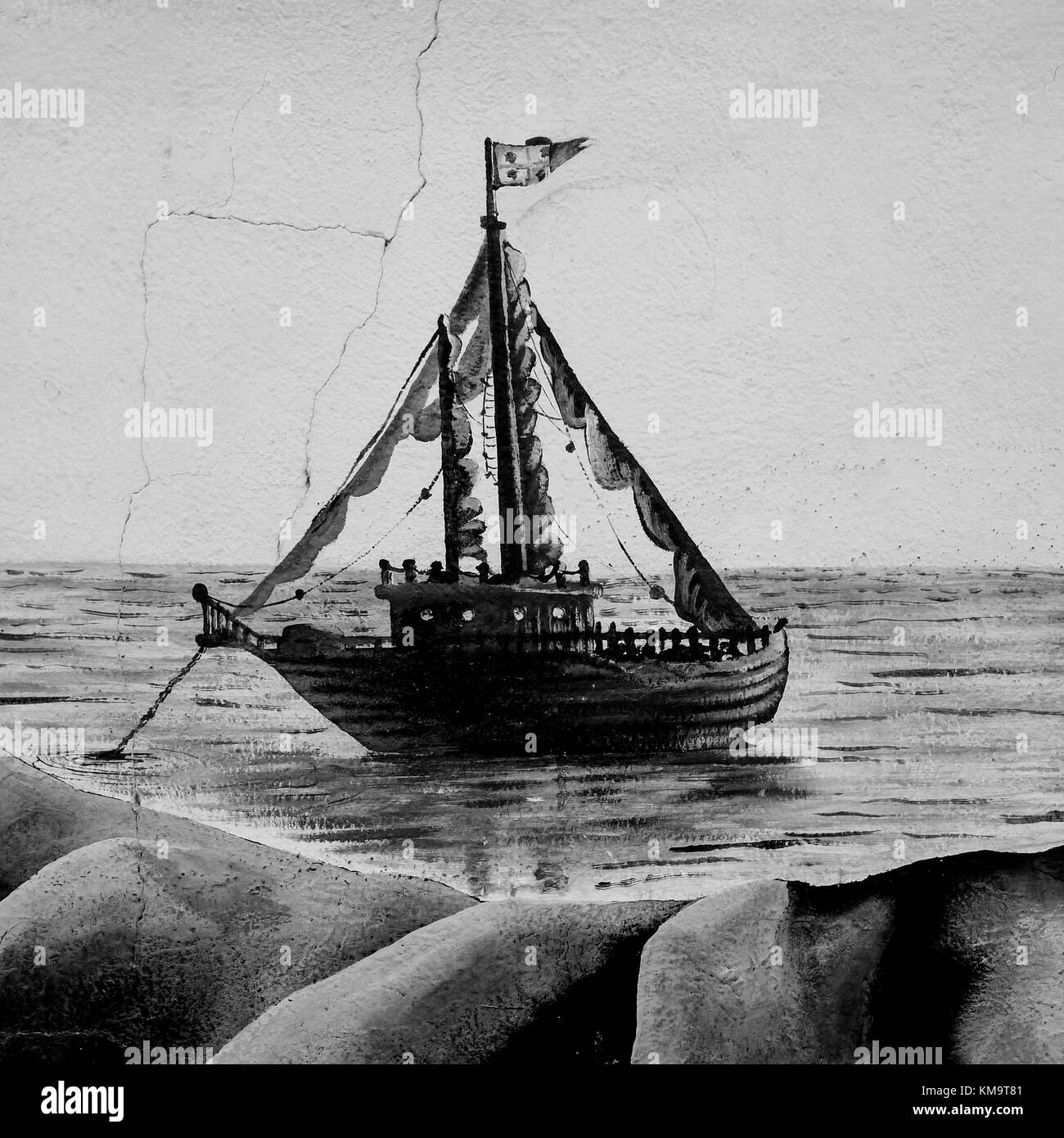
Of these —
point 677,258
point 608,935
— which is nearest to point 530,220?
point 677,258

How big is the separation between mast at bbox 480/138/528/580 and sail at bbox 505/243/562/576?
14 mm

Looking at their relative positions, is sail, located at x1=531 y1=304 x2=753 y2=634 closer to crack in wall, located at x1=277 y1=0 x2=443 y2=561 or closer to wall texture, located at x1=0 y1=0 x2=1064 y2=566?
wall texture, located at x1=0 y1=0 x2=1064 y2=566

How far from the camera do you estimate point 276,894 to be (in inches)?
102

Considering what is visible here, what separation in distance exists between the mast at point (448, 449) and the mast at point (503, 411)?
100 mm

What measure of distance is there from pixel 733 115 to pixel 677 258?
1.11 feet

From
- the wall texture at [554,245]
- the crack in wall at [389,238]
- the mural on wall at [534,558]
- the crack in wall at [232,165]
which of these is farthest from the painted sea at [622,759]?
the crack in wall at [232,165]

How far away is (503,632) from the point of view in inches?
104

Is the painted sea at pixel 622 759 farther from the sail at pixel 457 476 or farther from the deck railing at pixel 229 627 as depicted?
the sail at pixel 457 476

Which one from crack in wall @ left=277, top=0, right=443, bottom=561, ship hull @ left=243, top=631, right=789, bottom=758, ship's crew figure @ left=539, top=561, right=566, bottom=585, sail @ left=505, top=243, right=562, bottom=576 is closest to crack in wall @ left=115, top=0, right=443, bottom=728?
crack in wall @ left=277, top=0, right=443, bottom=561

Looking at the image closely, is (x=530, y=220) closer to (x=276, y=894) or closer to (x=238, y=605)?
(x=238, y=605)

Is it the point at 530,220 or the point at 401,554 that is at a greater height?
the point at 530,220

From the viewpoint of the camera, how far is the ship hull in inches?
104

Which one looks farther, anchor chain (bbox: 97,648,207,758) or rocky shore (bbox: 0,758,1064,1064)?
anchor chain (bbox: 97,648,207,758)
